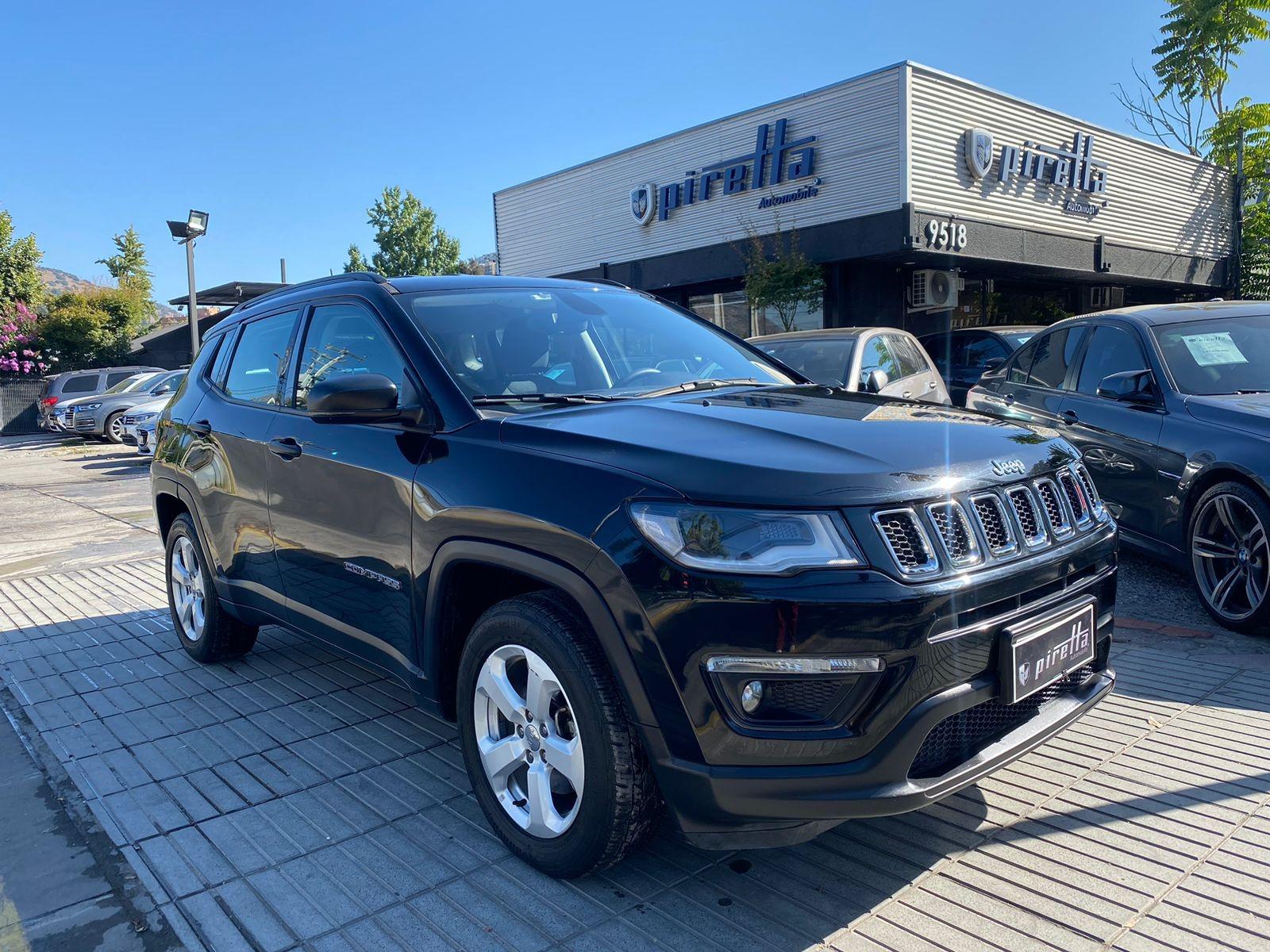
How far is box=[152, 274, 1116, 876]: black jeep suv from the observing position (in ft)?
7.17

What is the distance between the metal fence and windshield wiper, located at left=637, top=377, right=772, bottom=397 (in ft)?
108

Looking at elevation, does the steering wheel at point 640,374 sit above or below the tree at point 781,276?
below

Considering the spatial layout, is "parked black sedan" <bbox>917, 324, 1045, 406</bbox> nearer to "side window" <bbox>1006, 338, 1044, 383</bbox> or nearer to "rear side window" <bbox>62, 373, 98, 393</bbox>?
"side window" <bbox>1006, 338, 1044, 383</bbox>

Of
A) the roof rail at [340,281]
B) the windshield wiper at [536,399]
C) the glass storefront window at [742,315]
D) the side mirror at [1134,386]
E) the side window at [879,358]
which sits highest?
the glass storefront window at [742,315]

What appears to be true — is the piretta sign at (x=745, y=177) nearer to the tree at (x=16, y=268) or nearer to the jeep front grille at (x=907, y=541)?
the jeep front grille at (x=907, y=541)

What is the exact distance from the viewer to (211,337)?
4.96 m

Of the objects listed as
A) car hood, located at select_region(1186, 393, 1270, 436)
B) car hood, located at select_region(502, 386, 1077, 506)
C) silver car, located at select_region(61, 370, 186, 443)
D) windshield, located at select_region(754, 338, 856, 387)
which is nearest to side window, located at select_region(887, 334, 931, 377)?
windshield, located at select_region(754, 338, 856, 387)

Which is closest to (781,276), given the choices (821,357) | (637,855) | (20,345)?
(821,357)

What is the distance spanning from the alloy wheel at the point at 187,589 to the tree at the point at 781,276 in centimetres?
1351

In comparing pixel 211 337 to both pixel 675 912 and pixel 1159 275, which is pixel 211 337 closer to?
pixel 675 912

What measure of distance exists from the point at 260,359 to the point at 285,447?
0.75 meters

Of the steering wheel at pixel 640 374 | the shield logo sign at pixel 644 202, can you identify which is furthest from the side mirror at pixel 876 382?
the shield logo sign at pixel 644 202

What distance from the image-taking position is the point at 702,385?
3473 millimetres

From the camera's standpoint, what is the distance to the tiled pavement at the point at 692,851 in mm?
2455
